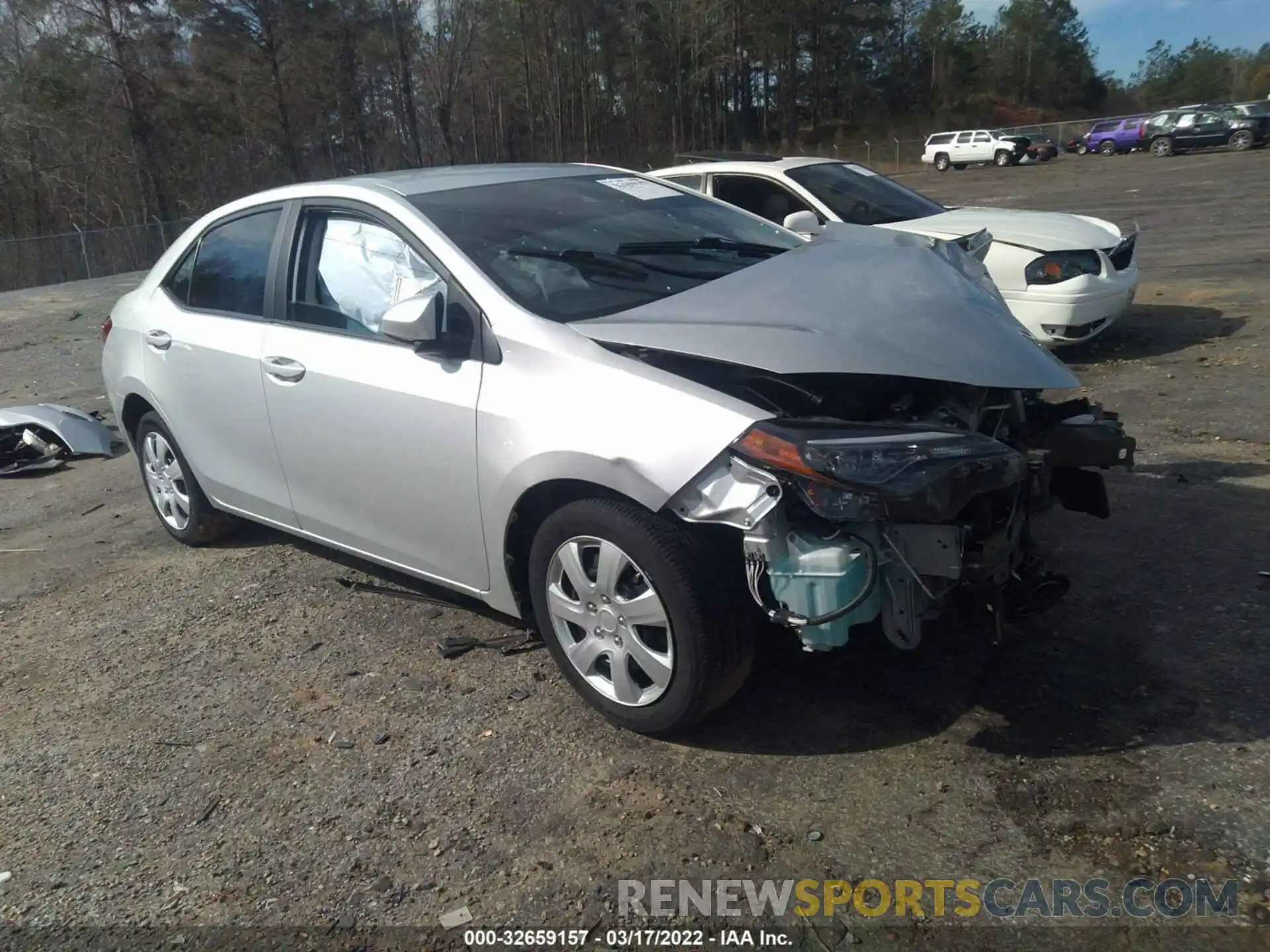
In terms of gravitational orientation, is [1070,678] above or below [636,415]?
below

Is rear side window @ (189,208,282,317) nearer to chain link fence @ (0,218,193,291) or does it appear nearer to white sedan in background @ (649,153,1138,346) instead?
white sedan in background @ (649,153,1138,346)

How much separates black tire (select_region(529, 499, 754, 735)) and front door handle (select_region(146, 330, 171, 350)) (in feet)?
9.34

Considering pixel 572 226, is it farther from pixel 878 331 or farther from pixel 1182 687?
pixel 1182 687

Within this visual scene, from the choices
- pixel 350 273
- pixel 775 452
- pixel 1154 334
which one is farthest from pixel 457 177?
pixel 1154 334

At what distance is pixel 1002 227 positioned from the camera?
8148mm

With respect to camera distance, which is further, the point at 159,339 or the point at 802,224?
the point at 802,224

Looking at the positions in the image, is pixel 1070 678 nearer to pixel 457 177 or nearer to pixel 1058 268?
pixel 457 177

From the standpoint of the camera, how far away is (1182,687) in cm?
339

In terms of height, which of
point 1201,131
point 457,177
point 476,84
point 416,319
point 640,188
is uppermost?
point 476,84

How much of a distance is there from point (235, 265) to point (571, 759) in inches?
115

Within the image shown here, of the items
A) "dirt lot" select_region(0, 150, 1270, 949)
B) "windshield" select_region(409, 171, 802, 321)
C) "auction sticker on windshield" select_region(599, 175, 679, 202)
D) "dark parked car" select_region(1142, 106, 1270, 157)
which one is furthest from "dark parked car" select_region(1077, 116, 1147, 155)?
"windshield" select_region(409, 171, 802, 321)

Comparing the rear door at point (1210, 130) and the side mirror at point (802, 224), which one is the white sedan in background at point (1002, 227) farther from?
the rear door at point (1210, 130)

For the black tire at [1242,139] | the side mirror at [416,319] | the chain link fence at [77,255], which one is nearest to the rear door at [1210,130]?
the black tire at [1242,139]

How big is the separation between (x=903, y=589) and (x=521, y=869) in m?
1.33
